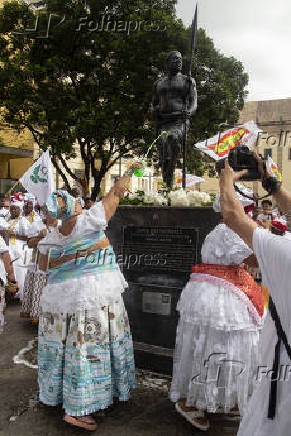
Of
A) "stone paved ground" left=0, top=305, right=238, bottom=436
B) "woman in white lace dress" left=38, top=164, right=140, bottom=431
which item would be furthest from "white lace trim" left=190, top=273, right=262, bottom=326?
"stone paved ground" left=0, top=305, right=238, bottom=436

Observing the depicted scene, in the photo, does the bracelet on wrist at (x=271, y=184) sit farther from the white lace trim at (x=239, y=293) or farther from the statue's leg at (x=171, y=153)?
the statue's leg at (x=171, y=153)

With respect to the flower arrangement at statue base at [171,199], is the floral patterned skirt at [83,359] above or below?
below

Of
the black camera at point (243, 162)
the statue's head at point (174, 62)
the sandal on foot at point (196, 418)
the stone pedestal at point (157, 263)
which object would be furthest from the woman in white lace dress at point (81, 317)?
the statue's head at point (174, 62)

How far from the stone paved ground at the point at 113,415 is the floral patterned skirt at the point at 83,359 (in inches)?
6.7

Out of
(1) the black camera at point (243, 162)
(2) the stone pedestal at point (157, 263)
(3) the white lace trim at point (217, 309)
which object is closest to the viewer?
(1) the black camera at point (243, 162)

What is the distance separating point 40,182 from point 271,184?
316 cm

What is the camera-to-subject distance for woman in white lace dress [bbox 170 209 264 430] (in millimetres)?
3371

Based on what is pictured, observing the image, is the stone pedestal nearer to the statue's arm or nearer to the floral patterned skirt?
the floral patterned skirt

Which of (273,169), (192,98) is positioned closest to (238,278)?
(273,169)

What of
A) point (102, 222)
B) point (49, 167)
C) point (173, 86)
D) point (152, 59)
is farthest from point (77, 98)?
point (102, 222)

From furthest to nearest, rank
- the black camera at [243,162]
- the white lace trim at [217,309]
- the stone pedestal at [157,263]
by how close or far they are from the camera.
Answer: the stone pedestal at [157,263] < the white lace trim at [217,309] < the black camera at [243,162]

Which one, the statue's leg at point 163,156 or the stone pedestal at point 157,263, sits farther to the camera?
the statue's leg at point 163,156

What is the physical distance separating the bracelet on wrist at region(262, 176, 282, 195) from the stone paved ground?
228 cm

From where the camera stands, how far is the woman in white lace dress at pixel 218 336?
3.37m
